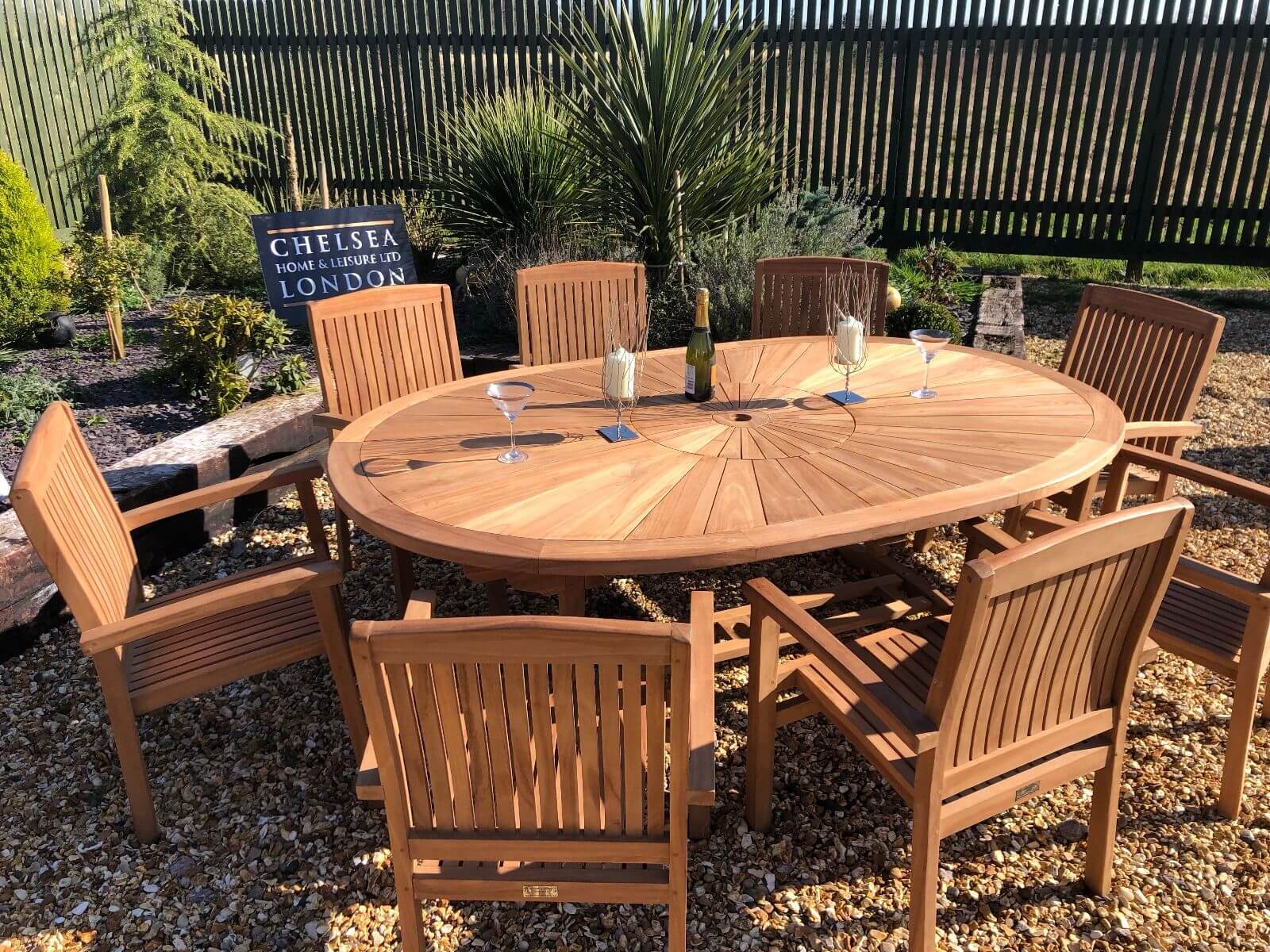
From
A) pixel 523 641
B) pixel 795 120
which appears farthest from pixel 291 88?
pixel 523 641

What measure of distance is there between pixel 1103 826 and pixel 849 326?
4.82 ft

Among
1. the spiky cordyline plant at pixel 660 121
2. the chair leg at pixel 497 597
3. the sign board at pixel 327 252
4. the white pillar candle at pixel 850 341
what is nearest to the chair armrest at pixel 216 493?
the chair leg at pixel 497 597

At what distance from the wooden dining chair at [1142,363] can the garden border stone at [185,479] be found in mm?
2795

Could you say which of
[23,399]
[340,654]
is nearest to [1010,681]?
[340,654]

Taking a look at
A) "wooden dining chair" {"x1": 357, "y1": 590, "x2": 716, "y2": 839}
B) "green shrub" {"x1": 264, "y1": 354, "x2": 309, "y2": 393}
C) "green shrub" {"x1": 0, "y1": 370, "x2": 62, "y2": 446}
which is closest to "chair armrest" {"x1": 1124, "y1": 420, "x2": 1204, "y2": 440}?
"wooden dining chair" {"x1": 357, "y1": 590, "x2": 716, "y2": 839}

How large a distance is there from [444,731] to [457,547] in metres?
0.53

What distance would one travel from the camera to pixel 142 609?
2412mm

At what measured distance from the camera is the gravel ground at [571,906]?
2.00m

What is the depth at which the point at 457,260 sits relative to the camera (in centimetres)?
672

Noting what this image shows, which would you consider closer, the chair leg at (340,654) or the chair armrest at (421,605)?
the chair armrest at (421,605)

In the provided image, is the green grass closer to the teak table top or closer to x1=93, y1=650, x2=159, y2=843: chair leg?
the teak table top

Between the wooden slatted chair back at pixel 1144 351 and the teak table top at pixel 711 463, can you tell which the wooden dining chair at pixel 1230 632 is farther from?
the wooden slatted chair back at pixel 1144 351

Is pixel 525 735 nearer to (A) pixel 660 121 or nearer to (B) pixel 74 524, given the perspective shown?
(B) pixel 74 524

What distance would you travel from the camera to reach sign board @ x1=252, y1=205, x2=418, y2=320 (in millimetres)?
5121
